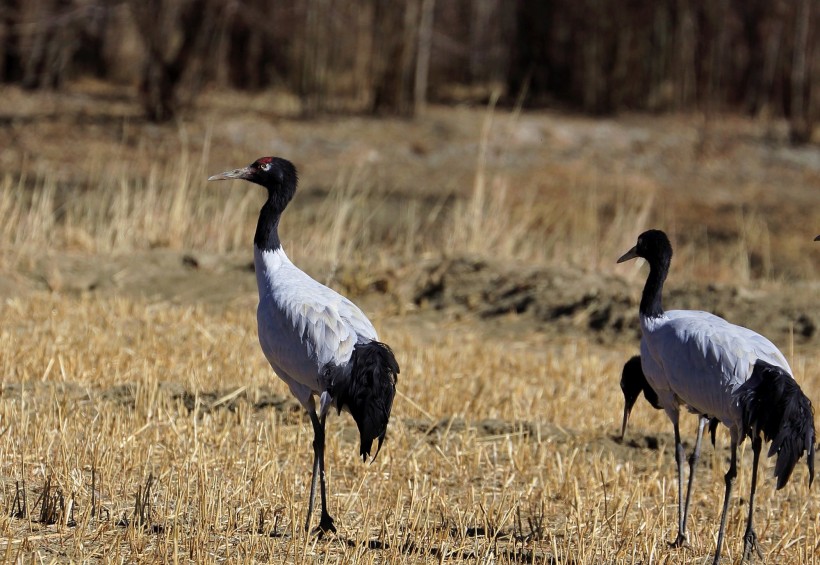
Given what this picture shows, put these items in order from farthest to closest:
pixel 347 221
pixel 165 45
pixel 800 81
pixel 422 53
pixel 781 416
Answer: pixel 800 81 < pixel 422 53 < pixel 165 45 < pixel 347 221 < pixel 781 416

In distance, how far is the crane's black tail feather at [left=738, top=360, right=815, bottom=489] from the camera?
5223 mm

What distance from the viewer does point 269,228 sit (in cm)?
641

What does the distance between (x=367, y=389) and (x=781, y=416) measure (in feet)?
5.72

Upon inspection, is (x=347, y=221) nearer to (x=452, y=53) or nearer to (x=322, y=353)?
(x=322, y=353)

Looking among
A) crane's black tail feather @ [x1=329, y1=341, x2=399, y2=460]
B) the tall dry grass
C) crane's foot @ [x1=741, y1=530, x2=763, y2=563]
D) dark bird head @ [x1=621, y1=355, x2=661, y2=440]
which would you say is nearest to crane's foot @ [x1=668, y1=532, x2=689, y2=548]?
crane's foot @ [x1=741, y1=530, x2=763, y2=563]

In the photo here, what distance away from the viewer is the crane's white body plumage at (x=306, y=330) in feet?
18.5

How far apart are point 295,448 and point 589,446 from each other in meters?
1.81

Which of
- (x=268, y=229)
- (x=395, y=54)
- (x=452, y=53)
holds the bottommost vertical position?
(x=268, y=229)

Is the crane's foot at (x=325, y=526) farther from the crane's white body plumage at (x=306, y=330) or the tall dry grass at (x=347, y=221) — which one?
the tall dry grass at (x=347, y=221)

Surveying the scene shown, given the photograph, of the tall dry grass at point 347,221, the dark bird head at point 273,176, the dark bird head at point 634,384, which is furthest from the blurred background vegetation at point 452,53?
the dark bird head at point 634,384

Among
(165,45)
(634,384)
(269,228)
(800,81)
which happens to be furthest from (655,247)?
(800,81)

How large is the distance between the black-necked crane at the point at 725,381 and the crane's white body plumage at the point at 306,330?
1.40 metres

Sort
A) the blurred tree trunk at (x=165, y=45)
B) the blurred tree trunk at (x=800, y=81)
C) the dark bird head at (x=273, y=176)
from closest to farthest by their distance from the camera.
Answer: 1. the dark bird head at (x=273, y=176)
2. the blurred tree trunk at (x=165, y=45)
3. the blurred tree trunk at (x=800, y=81)

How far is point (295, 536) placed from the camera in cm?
524
